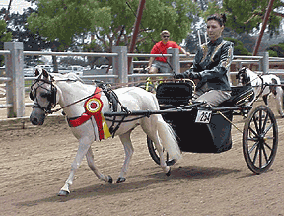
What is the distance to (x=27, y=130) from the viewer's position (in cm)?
1095

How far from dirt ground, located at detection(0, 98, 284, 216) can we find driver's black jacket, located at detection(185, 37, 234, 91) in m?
1.25

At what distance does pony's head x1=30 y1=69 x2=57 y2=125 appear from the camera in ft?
18.7

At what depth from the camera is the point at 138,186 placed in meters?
6.37

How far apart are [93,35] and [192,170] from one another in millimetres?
43449

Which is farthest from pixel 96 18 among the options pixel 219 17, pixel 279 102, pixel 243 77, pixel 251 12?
pixel 219 17

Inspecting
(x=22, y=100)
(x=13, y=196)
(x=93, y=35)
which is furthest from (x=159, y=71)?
(x=93, y=35)

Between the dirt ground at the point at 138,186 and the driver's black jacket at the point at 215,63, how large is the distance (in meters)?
1.25

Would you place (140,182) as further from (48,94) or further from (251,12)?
(251,12)

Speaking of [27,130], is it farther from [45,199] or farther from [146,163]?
[45,199]

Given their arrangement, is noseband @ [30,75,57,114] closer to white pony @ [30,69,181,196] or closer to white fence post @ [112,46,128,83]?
white pony @ [30,69,181,196]

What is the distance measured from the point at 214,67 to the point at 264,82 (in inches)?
281

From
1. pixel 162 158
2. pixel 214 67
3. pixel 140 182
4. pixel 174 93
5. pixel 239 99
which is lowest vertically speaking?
pixel 140 182

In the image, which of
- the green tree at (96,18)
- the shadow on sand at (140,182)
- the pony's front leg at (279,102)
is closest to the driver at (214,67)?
the shadow on sand at (140,182)

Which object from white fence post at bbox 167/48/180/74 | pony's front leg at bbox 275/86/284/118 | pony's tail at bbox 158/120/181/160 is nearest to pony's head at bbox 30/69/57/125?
pony's tail at bbox 158/120/181/160
